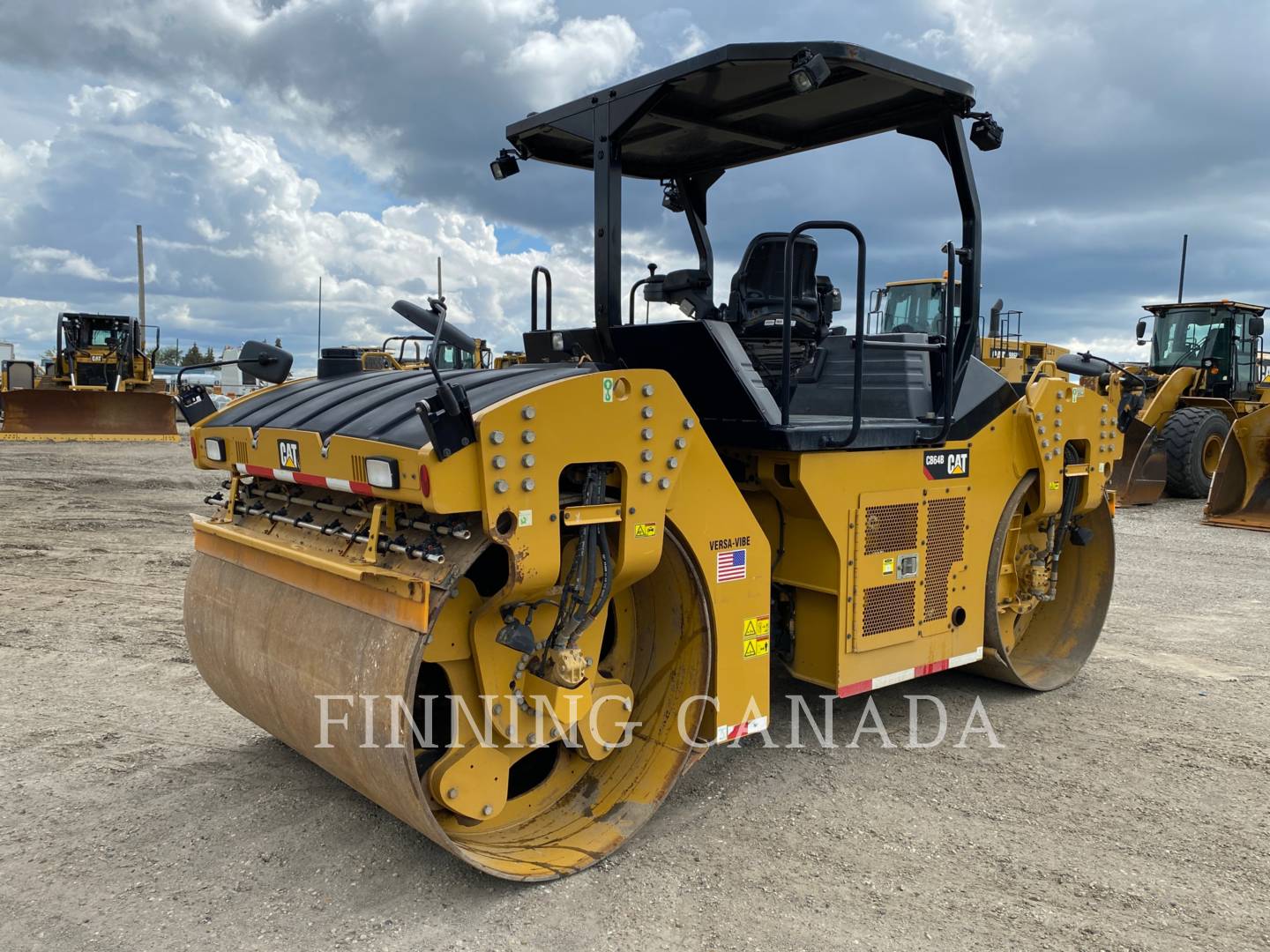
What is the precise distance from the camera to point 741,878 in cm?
310

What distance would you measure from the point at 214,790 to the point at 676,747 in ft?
5.64

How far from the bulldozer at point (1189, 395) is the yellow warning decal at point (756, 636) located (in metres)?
10.2

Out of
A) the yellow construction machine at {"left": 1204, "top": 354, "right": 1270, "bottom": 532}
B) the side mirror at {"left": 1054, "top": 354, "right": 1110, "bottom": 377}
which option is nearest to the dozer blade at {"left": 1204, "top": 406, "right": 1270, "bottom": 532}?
the yellow construction machine at {"left": 1204, "top": 354, "right": 1270, "bottom": 532}

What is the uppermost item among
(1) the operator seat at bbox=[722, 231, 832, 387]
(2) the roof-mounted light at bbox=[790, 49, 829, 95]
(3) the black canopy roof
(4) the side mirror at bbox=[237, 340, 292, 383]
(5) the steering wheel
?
(3) the black canopy roof

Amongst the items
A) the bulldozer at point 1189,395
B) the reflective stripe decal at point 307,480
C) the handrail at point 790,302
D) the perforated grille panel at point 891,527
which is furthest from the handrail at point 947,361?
the bulldozer at point 1189,395

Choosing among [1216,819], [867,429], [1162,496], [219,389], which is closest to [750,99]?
[867,429]

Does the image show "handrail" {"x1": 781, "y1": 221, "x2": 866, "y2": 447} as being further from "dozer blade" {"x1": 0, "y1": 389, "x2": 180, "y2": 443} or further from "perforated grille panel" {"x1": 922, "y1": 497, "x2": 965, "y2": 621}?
"dozer blade" {"x1": 0, "y1": 389, "x2": 180, "y2": 443}

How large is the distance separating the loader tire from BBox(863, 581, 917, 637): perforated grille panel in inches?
417

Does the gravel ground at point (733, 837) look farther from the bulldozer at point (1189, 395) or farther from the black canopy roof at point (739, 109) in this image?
the bulldozer at point (1189, 395)

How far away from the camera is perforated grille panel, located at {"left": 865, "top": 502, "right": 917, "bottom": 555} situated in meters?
3.94

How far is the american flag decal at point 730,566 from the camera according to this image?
3.32 meters

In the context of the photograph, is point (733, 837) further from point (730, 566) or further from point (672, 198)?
point (672, 198)

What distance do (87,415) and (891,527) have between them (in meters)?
18.0

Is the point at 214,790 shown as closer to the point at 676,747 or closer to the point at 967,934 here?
the point at 676,747
